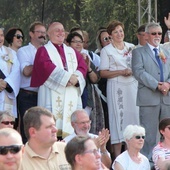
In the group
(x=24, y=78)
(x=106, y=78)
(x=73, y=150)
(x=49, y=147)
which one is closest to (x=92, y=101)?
(x=106, y=78)

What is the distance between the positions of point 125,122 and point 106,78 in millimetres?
683

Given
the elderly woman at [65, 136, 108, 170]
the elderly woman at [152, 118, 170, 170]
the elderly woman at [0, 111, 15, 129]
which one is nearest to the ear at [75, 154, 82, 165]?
the elderly woman at [65, 136, 108, 170]

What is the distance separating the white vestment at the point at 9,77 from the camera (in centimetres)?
890

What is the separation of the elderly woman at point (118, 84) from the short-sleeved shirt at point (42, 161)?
3.57m

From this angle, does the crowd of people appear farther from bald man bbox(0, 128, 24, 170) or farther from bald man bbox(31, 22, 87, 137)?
bald man bbox(0, 128, 24, 170)

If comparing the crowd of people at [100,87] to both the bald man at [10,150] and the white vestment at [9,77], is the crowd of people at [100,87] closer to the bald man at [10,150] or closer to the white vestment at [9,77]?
the white vestment at [9,77]

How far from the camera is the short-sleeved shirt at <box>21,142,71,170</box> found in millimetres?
5891

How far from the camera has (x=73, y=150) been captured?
5340 millimetres

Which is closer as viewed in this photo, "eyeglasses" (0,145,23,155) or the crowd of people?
"eyeglasses" (0,145,23,155)

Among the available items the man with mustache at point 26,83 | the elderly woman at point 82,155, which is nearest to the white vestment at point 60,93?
the man with mustache at point 26,83

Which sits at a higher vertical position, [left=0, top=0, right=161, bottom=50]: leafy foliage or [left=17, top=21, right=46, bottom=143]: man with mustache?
[left=0, top=0, right=161, bottom=50]: leafy foliage

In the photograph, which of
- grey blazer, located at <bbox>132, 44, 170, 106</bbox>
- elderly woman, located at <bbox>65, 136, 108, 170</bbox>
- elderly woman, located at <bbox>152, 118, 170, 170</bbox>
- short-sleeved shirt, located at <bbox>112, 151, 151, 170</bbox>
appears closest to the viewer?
elderly woman, located at <bbox>65, 136, 108, 170</bbox>

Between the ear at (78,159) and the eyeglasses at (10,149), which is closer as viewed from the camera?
the eyeglasses at (10,149)

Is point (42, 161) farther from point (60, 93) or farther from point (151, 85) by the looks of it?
point (151, 85)
